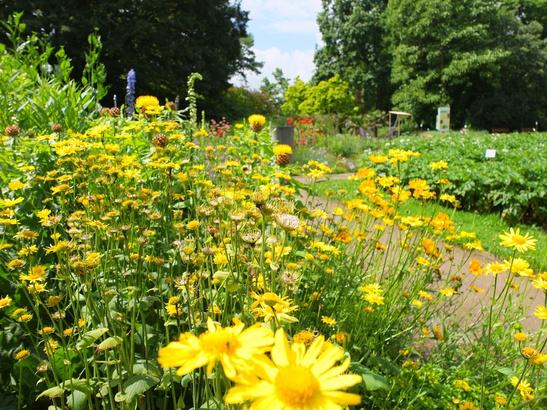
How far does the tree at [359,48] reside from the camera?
25.0 meters

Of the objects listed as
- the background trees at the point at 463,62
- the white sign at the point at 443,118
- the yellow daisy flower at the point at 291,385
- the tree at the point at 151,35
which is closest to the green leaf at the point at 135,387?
the yellow daisy flower at the point at 291,385

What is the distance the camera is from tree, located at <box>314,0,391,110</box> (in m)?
25.0

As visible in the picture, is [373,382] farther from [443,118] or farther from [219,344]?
[443,118]

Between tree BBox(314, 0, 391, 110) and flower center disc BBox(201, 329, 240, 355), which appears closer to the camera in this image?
flower center disc BBox(201, 329, 240, 355)

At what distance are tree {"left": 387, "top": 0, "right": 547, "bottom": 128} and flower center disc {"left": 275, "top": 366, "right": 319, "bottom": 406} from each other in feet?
74.5

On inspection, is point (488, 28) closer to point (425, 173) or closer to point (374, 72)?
point (374, 72)

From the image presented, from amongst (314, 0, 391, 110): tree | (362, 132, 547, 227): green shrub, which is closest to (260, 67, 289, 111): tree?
(314, 0, 391, 110): tree

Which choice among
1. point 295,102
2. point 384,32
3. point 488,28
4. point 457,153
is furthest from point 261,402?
point 384,32

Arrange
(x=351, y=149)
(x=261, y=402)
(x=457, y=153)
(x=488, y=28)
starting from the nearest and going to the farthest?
(x=261, y=402)
(x=457, y=153)
(x=351, y=149)
(x=488, y=28)

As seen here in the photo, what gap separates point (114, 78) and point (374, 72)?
1402 cm

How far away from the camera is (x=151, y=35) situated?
17.3 metres

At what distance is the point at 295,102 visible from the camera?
2383 centimetres

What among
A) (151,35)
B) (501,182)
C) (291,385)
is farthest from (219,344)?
(151,35)

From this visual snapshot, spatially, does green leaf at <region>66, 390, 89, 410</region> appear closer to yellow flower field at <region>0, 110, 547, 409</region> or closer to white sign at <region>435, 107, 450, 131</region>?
yellow flower field at <region>0, 110, 547, 409</region>
